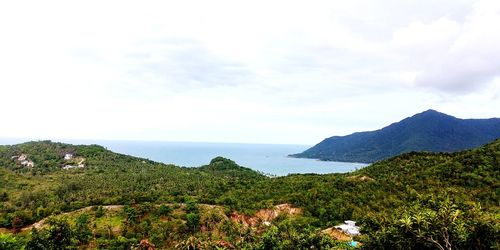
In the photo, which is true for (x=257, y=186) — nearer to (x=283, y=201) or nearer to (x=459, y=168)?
(x=283, y=201)

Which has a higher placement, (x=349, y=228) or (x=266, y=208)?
(x=266, y=208)

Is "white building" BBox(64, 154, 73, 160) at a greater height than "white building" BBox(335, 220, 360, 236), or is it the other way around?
"white building" BBox(64, 154, 73, 160)

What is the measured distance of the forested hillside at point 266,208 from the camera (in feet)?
90.8

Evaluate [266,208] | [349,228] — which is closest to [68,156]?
[266,208]

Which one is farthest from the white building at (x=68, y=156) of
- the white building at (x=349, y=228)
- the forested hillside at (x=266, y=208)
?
the white building at (x=349, y=228)

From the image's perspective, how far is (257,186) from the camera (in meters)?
76.2

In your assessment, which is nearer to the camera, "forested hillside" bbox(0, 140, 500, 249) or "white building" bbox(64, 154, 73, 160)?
"forested hillside" bbox(0, 140, 500, 249)

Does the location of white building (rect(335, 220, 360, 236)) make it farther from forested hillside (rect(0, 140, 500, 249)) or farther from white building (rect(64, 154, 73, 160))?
white building (rect(64, 154, 73, 160))

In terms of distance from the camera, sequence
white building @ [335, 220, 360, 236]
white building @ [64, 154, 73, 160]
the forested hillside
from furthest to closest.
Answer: white building @ [64, 154, 73, 160], white building @ [335, 220, 360, 236], the forested hillside

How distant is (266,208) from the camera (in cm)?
6184

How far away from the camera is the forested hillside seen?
27.7 m

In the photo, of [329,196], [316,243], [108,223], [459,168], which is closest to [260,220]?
[329,196]

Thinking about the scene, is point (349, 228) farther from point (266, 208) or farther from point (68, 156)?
point (68, 156)

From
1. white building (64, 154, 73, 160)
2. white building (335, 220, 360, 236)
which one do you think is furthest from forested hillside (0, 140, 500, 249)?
white building (64, 154, 73, 160)
